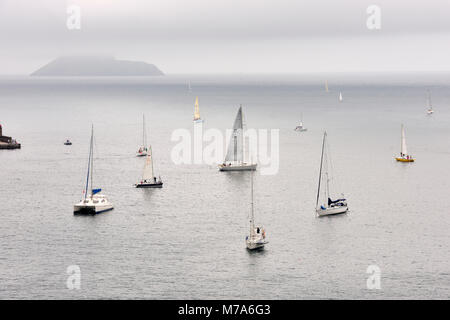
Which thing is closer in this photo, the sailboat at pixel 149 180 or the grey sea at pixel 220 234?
the grey sea at pixel 220 234

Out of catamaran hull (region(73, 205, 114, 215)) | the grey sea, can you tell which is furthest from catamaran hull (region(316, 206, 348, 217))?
catamaran hull (region(73, 205, 114, 215))

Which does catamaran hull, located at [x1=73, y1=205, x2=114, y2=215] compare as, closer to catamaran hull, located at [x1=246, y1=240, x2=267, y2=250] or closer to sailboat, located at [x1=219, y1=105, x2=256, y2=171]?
catamaran hull, located at [x1=246, y1=240, x2=267, y2=250]

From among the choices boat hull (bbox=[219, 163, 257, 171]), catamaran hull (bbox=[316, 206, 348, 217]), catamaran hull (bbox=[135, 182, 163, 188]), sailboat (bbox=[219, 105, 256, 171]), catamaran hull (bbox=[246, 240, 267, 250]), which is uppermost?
sailboat (bbox=[219, 105, 256, 171])

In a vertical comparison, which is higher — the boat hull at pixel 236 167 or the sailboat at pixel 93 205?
the boat hull at pixel 236 167

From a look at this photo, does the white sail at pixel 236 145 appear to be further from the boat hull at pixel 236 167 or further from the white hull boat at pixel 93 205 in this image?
the white hull boat at pixel 93 205

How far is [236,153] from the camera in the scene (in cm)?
13250

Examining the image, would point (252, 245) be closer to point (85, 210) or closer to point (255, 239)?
point (255, 239)

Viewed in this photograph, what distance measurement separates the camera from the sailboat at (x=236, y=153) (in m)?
129

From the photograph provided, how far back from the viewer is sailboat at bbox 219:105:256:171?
129000 mm

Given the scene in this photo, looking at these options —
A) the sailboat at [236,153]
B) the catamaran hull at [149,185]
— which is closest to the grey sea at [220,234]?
the catamaran hull at [149,185]

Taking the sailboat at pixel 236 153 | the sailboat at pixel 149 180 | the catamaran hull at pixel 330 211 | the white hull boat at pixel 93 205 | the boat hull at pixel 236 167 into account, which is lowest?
the catamaran hull at pixel 330 211

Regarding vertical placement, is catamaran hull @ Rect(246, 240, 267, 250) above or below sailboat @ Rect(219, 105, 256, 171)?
below
